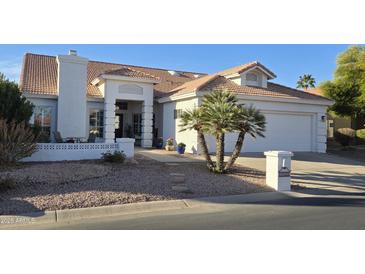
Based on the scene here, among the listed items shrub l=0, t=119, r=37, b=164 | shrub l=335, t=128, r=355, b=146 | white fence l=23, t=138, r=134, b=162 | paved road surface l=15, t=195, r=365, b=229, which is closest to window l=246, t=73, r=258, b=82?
shrub l=335, t=128, r=355, b=146

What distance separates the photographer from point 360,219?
7453 mm

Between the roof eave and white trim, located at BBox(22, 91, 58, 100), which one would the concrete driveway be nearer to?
the roof eave

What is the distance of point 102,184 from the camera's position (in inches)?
395

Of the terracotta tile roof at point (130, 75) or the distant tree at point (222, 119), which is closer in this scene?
the distant tree at point (222, 119)

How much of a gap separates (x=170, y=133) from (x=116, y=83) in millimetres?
4352

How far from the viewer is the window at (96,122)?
67.8 ft

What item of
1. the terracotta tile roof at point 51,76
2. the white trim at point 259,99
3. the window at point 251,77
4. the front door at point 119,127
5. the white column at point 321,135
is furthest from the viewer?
the front door at point 119,127

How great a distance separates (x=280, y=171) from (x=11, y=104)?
1037 cm

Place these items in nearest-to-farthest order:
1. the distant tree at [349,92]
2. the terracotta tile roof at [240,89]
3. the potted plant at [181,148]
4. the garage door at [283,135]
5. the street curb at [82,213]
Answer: the street curb at [82,213] → the potted plant at [181,148] → the terracotta tile roof at [240,89] → the garage door at [283,135] → the distant tree at [349,92]

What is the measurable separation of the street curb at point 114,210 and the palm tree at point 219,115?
9.83 ft

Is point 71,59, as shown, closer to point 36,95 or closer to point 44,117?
point 36,95

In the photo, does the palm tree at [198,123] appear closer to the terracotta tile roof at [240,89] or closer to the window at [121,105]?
the terracotta tile roof at [240,89]

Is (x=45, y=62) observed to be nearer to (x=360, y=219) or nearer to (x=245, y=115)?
(x=245, y=115)


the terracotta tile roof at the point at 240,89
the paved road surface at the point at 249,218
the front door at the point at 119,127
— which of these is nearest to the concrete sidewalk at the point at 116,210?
the paved road surface at the point at 249,218
